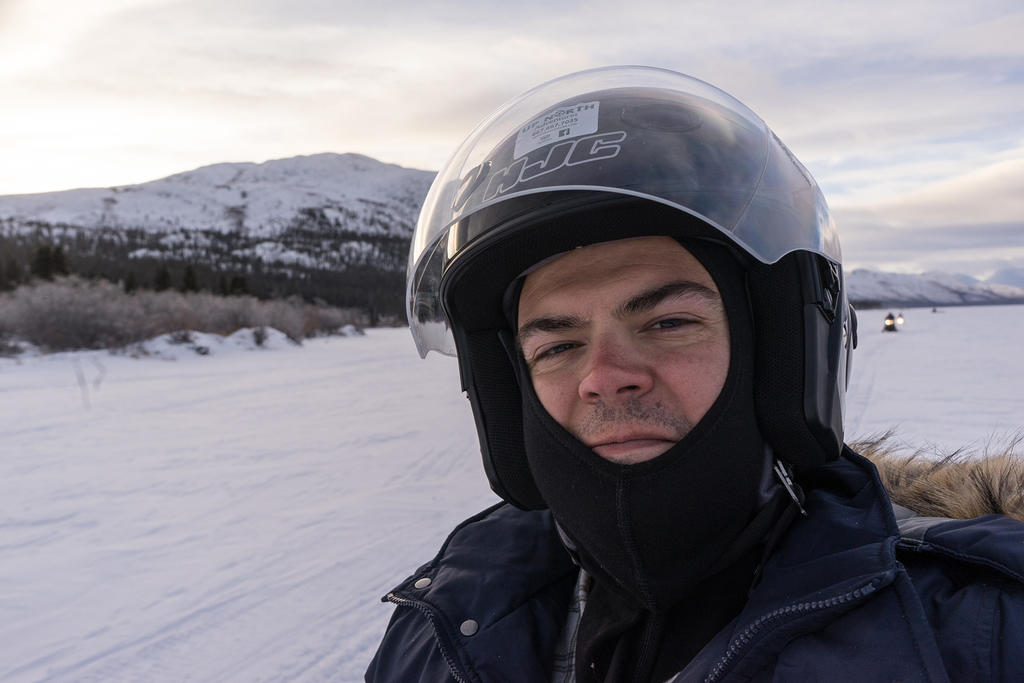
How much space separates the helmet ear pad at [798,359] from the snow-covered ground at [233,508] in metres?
1.74

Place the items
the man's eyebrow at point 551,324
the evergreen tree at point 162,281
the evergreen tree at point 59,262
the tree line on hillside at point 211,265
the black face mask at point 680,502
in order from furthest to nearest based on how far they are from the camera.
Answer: the tree line on hillside at point 211,265 → the evergreen tree at point 162,281 → the evergreen tree at point 59,262 → the man's eyebrow at point 551,324 → the black face mask at point 680,502

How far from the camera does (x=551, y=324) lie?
5.17 feet

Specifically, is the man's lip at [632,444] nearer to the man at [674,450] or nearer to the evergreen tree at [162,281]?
the man at [674,450]

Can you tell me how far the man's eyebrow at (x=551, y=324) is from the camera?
5.06 feet

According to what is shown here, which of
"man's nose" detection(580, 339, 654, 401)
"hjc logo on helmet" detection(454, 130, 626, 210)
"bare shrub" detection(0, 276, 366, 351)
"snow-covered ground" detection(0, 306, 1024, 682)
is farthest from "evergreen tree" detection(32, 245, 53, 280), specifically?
"man's nose" detection(580, 339, 654, 401)

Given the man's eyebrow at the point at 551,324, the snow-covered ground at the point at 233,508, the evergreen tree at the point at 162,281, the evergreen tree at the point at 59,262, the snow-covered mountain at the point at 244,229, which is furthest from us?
the snow-covered mountain at the point at 244,229

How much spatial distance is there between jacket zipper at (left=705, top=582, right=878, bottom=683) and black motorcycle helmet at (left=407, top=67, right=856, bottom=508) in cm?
39

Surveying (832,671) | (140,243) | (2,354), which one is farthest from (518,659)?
(140,243)

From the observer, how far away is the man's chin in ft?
4.41

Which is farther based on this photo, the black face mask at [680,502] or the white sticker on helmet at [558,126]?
the white sticker on helmet at [558,126]

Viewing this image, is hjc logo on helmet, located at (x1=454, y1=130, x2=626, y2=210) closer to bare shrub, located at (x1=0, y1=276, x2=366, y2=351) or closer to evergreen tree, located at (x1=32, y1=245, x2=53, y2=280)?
bare shrub, located at (x1=0, y1=276, x2=366, y2=351)

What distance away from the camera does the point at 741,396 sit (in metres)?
1.40

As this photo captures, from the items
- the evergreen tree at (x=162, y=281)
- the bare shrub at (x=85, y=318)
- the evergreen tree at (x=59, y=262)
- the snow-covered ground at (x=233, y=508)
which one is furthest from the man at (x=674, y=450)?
the evergreen tree at (x=162, y=281)

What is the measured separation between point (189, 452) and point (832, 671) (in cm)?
638
